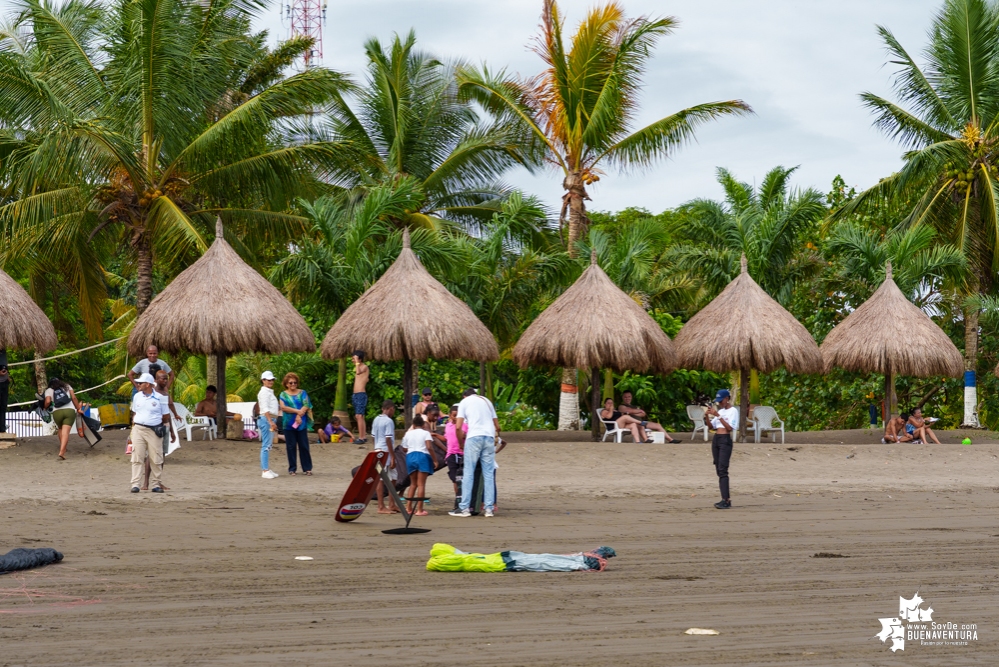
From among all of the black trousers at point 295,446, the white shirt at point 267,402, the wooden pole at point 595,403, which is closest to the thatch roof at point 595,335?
the wooden pole at point 595,403

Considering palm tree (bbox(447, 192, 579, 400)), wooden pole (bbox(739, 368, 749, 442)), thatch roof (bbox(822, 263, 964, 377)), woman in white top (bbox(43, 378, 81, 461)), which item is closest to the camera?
woman in white top (bbox(43, 378, 81, 461))

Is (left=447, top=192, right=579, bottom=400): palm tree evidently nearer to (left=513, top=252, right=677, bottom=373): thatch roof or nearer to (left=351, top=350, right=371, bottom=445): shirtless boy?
(left=513, top=252, right=677, bottom=373): thatch roof

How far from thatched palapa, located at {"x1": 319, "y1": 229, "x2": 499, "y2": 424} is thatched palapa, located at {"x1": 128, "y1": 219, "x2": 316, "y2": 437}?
2.74 feet

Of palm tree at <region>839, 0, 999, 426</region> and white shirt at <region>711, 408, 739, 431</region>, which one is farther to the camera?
palm tree at <region>839, 0, 999, 426</region>

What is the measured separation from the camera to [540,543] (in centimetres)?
979

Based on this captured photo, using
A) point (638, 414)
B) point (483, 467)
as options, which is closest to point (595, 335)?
point (638, 414)

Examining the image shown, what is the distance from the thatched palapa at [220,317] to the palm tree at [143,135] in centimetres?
111

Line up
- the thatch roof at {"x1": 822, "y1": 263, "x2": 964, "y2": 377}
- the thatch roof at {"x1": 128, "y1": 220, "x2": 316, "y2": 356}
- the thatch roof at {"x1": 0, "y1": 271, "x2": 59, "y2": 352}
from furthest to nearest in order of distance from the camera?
1. the thatch roof at {"x1": 822, "y1": 263, "x2": 964, "y2": 377}
2. the thatch roof at {"x1": 128, "y1": 220, "x2": 316, "y2": 356}
3. the thatch roof at {"x1": 0, "y1": 271, "x2": 59, "y2": 352}

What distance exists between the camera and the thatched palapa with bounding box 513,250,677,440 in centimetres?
1930

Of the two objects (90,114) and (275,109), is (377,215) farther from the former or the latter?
(90,114)

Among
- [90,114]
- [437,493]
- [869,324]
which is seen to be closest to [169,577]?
[437,493]

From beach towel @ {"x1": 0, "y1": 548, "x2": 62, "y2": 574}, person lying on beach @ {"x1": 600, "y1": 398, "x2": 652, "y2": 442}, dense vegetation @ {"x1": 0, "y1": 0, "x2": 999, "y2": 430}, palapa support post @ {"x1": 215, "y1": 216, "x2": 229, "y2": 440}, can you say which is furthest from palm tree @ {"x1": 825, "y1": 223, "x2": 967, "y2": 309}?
beach towel @ {"x1": 0, "y1": 548, "x2": 62, "y2": 574}

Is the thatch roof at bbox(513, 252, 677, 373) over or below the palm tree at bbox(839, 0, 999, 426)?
below

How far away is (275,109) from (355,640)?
1547 centimetres
